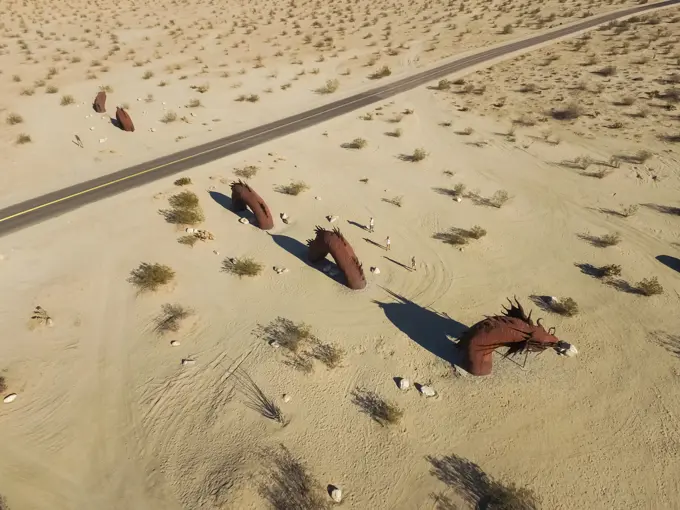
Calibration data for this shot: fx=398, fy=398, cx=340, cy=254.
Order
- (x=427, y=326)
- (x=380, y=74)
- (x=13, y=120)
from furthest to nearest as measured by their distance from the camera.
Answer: (x=380, y=74), (x=13, y=120), (x=427, y=326)

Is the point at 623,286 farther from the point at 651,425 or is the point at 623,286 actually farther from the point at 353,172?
the point at 353,172

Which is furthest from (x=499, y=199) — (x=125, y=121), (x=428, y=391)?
(x=125, y=121)

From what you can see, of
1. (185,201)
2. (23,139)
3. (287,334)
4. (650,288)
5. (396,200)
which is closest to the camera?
(287,334)

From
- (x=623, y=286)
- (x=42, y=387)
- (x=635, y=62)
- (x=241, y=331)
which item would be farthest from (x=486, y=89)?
(x=42, y=387)

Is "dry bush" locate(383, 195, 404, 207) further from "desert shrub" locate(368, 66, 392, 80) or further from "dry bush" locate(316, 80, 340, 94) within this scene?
"desert shrub" locate(368, 66, 392, 80)

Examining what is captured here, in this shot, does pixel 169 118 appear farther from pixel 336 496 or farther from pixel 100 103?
pixel 336 496

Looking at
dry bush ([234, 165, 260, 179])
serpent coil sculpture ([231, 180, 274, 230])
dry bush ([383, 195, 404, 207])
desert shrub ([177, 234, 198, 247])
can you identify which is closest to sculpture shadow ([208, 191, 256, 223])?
serpent coil sculpture ([231, 180, 274, 230])
